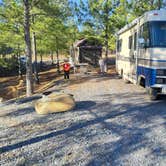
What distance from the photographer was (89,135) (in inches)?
290

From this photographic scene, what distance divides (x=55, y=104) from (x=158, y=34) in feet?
13.6

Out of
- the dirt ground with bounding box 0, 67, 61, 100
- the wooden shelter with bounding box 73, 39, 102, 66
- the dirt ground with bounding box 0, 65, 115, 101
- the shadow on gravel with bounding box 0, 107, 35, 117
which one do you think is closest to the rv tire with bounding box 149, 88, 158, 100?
the shadow on gravel with bounding box 0, 107, 35, 117

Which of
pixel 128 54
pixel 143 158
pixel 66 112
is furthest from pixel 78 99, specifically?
pixel 143 158

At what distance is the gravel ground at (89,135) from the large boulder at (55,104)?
31 centimetres

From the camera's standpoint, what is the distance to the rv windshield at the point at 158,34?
10.3 metres

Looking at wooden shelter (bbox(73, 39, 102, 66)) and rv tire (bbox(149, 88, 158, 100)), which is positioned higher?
wooden shelter (bbox(73, 39, 102, 66))

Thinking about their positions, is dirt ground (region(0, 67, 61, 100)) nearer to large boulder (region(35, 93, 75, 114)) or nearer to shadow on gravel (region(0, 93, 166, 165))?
large boulder (region(35, 93, 75, 114))

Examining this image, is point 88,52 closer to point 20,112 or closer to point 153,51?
point 20,112

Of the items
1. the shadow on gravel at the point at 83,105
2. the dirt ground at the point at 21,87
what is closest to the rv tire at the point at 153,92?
the shadow on gravel at the point at 83,105

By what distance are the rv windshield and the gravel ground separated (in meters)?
2.11

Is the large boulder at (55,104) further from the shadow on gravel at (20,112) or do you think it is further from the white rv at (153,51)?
the white rv at (153,51)

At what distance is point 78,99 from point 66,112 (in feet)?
8.71

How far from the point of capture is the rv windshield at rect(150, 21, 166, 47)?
10266 mm

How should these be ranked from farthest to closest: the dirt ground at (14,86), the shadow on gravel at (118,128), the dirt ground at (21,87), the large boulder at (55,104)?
the dirt ground at (14,86) < the dirt ground at (21,87) < the large boulder at (55,104) < the shadow on gravel at (118,128)
